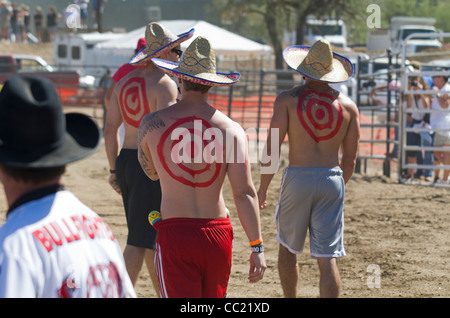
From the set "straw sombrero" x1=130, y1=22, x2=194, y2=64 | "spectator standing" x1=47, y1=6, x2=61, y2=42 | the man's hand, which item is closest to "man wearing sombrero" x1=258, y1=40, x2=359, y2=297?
"straw sombrero" x1=130, y1=22, x2=194, y2=64

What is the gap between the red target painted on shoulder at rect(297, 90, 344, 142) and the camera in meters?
4.86

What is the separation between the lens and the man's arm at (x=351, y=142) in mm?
4930

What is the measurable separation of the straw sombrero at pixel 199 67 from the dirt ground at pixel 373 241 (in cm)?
241

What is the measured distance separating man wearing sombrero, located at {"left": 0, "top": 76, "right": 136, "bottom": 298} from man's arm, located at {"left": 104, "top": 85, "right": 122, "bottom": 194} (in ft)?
10.1

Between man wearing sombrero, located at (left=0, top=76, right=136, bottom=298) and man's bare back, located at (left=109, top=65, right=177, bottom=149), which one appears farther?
man's bare back, located at (left=109, top=65, right=177, bottom=149)

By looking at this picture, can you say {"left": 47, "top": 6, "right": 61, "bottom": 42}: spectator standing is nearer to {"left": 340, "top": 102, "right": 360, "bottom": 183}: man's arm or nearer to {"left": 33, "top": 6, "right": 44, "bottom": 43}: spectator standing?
{"left": 33, "top": 6, "right": 44, "bottom": 43}: spectator standing

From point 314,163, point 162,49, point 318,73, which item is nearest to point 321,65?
point 318,73

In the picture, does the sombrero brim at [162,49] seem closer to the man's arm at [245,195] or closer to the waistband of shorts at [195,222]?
the man's arm at [245,195]

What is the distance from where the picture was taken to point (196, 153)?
3.70m
